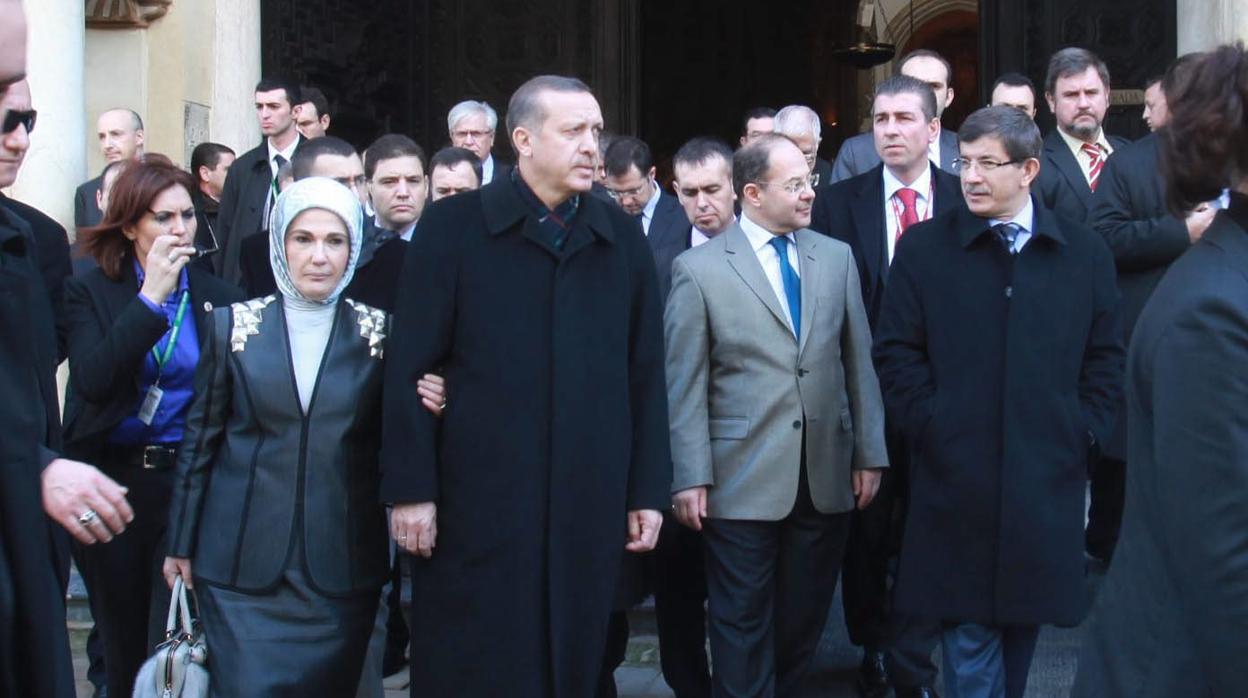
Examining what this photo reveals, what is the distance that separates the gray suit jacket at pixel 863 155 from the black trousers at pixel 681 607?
180 centimetres

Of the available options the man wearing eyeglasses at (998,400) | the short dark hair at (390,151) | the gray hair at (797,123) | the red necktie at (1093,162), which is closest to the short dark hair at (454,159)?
the short dark hair at (390,151)

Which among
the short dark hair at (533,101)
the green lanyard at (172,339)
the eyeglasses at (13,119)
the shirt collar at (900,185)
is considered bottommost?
the green lanyard at (172,339)

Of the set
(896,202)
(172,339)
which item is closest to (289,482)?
(172,339)

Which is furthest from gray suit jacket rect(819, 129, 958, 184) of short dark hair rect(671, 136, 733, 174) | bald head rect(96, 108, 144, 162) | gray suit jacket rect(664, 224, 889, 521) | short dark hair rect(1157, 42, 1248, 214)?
short dark hair rect(1157, 42, 1248, 214)

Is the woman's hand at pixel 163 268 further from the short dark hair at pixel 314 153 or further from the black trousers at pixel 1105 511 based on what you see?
the black trousers at pixel 1105 511

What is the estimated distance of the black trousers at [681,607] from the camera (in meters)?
5.75

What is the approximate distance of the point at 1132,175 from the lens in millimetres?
6320

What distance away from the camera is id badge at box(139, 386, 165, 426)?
510 centimetres

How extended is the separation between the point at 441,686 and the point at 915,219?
8.20 ft

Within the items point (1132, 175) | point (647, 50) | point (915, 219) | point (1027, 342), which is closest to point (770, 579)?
point (1027, 342)

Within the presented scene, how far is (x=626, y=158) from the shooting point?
22.3 feet

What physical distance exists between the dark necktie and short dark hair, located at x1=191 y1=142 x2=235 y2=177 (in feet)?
16.7

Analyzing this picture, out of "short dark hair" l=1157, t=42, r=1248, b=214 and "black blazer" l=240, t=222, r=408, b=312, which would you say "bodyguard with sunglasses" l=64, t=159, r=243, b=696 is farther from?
"short dark hair" l=1157, t=42, r=1248, b=214

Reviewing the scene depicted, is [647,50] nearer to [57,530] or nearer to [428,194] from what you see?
[428,194]
